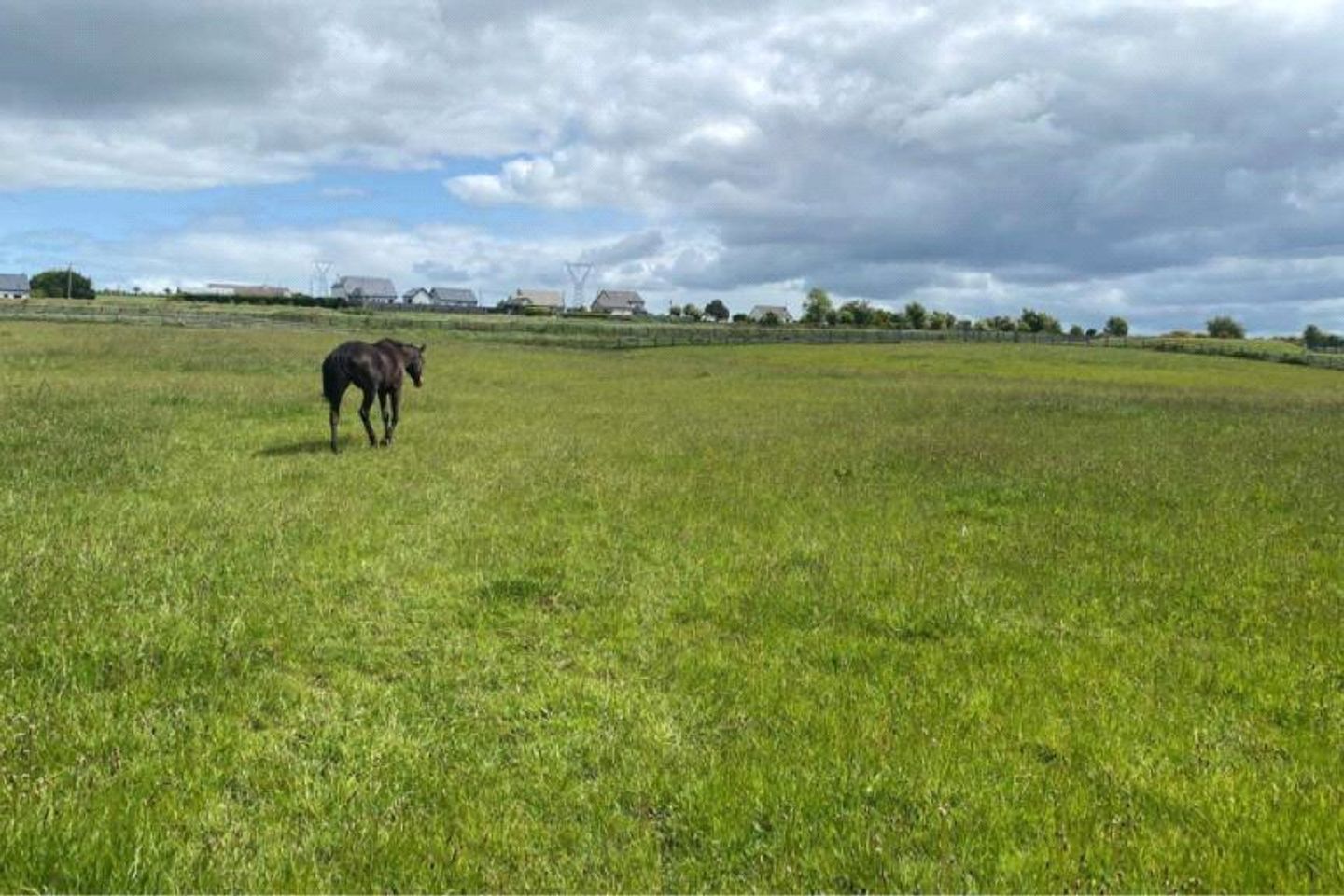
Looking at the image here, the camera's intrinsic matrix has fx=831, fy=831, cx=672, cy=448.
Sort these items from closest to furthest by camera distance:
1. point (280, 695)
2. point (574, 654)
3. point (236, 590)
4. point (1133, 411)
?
1. point (280, 695)
2. point (574, 654)
3. point (236, 590)
4. point (1133, 411)

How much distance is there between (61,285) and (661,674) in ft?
692

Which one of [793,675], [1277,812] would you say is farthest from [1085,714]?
[793,675]

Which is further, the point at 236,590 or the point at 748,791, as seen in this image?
the point at 236,590

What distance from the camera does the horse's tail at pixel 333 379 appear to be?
18.0 meters

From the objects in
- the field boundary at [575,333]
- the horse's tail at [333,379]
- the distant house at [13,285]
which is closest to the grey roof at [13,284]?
the distant house at [13,285]

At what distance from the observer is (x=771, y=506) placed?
13.6 m

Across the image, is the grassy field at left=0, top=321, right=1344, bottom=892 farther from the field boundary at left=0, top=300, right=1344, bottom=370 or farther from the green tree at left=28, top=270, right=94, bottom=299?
the green tree at left=28, top=270, right=94, bottom=299

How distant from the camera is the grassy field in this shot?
4543 millimetres

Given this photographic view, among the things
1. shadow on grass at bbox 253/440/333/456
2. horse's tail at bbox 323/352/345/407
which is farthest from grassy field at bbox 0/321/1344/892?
horse's tail at bbox 323/352/345/407

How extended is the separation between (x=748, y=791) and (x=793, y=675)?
1.93m

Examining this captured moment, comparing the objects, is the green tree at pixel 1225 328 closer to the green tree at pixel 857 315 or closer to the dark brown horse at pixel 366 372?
the green tree at pixel 857 315

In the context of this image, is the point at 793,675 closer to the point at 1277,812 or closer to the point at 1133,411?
the point at 1277,812

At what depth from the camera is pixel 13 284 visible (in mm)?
177875

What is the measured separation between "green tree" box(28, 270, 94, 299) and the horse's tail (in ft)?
619
